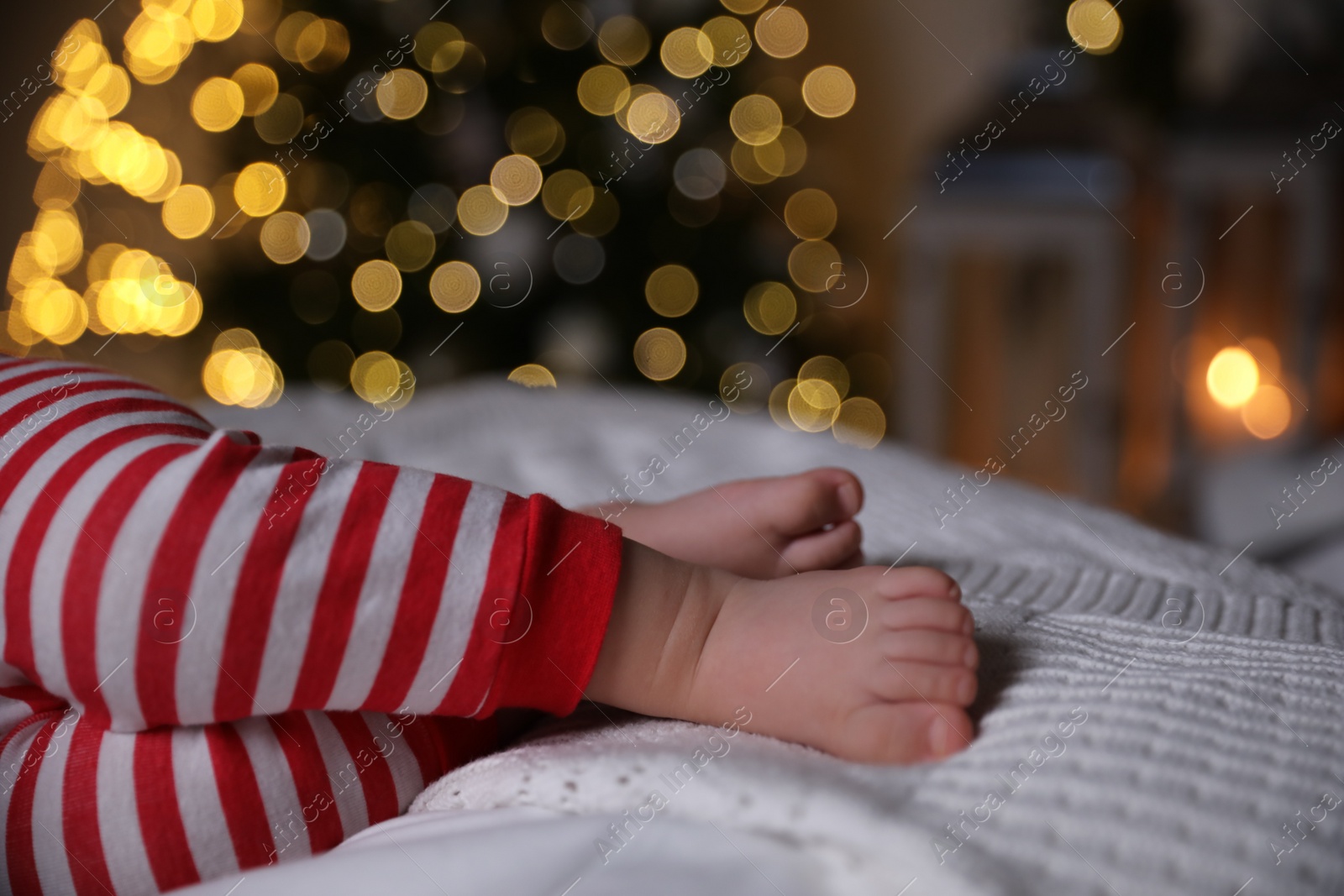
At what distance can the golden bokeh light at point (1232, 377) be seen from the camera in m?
2.16

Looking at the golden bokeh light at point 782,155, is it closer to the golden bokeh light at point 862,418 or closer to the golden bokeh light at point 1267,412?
the golden bokeh light at point 862,418

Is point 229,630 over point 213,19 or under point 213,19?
under

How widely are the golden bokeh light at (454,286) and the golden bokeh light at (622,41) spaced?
1.60 feet

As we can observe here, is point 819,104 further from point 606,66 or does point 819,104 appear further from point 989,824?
point 989,824

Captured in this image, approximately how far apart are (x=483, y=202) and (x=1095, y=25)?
137 centimetres

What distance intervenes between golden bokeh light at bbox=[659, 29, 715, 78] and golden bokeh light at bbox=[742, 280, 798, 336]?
440 millimetres

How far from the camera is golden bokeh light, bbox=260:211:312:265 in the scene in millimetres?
1910

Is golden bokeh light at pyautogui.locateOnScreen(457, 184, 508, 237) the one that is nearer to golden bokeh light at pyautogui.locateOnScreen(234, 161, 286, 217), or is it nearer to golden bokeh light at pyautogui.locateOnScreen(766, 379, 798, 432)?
golden bokeh light at pyautogui.locateOnScreen(234, 161, 286, 217)

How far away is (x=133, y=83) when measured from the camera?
2377 mm

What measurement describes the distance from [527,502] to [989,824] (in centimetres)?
24

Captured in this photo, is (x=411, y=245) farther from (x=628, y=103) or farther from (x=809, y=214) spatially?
(x=809, y=214)

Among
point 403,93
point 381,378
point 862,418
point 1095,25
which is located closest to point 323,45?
point 403,93

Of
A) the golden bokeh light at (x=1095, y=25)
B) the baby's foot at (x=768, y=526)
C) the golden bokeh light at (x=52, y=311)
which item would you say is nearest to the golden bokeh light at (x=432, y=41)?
the golden bokeh light at (x=52, y=311)

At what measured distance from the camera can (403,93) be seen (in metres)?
1.85
